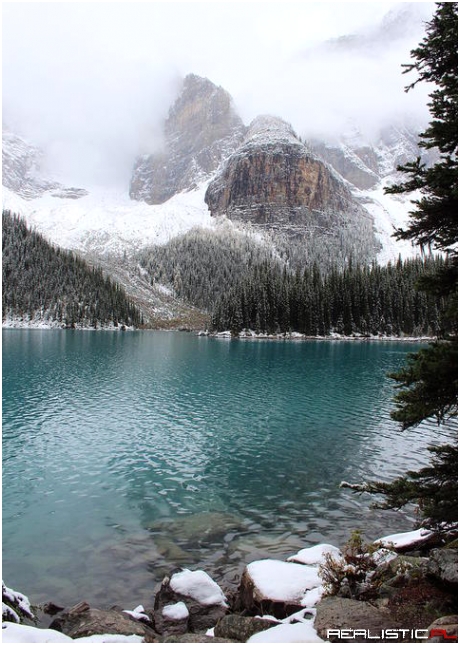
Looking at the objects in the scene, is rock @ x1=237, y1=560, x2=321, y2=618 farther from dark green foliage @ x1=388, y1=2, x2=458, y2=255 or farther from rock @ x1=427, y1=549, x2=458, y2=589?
dark green foliage @ x1=388, y1=2, x2=458, y2=255

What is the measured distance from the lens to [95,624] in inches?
444

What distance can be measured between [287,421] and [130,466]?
16710 millimetres

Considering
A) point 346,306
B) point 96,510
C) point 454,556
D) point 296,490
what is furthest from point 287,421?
point 346,306

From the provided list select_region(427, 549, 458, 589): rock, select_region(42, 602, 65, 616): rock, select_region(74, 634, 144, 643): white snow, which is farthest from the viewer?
select_region(42, 602, 65, 616): rock

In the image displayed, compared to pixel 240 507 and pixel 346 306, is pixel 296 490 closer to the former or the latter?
pixel 240 507

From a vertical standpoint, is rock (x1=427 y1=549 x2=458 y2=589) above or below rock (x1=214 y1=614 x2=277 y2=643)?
above

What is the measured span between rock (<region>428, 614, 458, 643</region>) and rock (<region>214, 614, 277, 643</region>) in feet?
14.6

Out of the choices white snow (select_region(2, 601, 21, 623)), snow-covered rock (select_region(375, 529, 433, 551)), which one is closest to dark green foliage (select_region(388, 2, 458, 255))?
snow-covered rock (select_region(375, 529, 433, 551))

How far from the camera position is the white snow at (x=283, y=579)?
12422 mm

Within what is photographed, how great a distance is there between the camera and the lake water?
1691 cm

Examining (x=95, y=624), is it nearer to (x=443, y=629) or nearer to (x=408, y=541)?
(x=443, y=629)

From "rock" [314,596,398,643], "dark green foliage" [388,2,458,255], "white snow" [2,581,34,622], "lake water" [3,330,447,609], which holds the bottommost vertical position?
"lake water" [3,330,447,609]

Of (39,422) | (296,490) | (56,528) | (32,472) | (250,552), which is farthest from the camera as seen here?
(39,422)

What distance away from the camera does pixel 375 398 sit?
2008 inches
